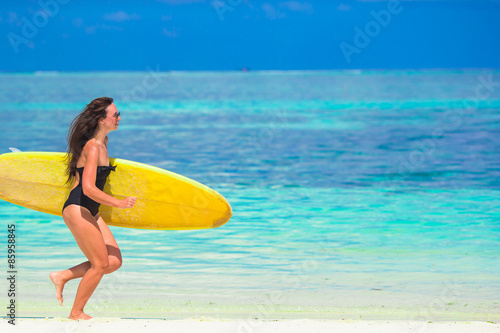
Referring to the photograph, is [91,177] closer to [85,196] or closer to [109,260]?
[85,196]

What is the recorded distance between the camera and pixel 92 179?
3.56 meters

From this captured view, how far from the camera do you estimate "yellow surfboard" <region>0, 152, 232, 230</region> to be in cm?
438

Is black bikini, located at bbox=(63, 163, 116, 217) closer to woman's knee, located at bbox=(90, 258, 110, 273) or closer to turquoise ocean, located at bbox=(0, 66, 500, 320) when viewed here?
woman's knee, located at bbox=(90, 258, 110, 273)

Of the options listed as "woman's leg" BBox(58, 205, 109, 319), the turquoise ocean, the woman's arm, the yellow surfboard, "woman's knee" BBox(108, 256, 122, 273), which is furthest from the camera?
the turquoise ocean

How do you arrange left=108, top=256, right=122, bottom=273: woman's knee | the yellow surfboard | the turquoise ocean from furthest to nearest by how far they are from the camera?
the turquoise ocean
the yellow surfboard
left=108, top=256, right=122, bottom=273: woman's knee

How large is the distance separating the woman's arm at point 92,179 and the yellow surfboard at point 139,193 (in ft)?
2.39

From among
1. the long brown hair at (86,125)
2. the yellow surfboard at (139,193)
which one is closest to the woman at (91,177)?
the long brown hair at (86,125)

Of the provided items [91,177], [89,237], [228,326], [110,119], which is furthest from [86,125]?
[228,326]

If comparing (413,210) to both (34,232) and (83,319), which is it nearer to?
(34,232)

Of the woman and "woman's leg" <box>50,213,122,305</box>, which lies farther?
"woman's leg" <box>50,213,122,305</box>

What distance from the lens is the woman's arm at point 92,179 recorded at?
3.54 meters

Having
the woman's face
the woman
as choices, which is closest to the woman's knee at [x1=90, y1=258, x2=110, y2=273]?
the woman

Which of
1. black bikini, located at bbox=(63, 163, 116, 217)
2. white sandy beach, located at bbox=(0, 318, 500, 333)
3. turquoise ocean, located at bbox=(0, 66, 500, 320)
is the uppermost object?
black bikini, located at bbox=(63, 163, 116, 217)

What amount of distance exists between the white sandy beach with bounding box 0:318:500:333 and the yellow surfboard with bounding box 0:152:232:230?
31.0 inches
